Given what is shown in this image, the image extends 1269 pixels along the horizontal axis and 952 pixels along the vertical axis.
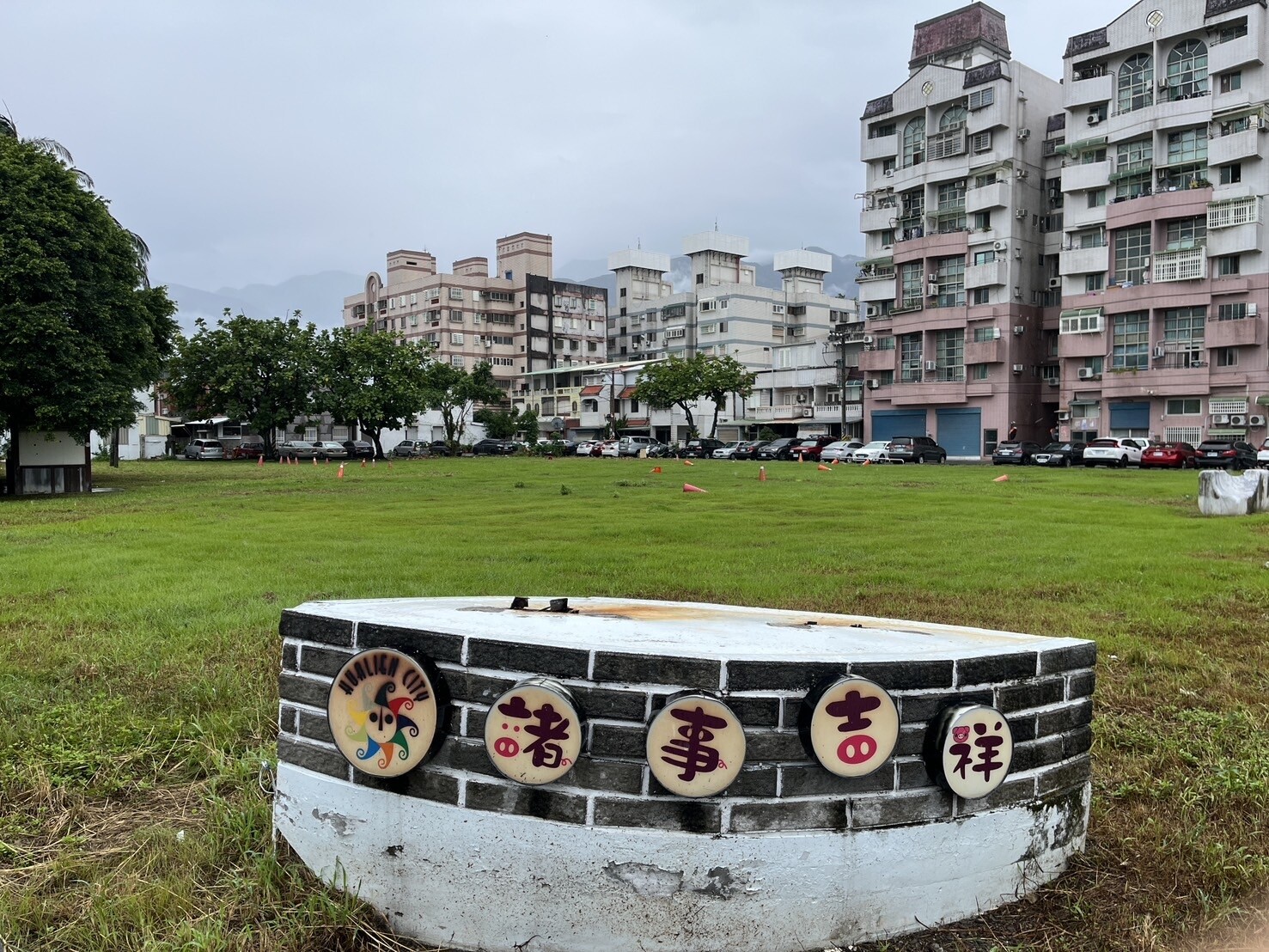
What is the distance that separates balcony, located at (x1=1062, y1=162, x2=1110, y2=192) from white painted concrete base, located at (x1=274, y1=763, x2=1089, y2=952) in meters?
50.2

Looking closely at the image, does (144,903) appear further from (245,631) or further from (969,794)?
(245,631)

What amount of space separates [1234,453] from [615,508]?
3075 centimetres

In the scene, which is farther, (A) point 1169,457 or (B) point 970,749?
(A) point 1169,457

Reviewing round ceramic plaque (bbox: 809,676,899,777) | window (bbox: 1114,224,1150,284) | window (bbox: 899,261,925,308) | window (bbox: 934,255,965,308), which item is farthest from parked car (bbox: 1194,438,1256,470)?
round ceramic plaque (bbox: 809,676,899,777)

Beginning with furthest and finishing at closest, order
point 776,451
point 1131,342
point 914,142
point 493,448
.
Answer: point 493,448 < point 914,142 < point 776,451 < point 1131,342

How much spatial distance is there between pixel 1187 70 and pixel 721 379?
29282 mm

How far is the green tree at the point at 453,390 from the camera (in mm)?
60153

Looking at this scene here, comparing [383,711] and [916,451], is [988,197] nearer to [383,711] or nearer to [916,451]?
[916,451]

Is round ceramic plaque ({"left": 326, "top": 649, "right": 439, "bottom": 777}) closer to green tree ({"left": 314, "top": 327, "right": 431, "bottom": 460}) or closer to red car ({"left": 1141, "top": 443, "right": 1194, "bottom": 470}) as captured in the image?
red car ({"left": 1141, "top": 443, "right": 1194, "bottom": 470})

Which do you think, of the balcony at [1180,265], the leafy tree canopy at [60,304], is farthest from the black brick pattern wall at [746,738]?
the balcony at [1180,265]

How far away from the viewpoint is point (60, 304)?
760 inches

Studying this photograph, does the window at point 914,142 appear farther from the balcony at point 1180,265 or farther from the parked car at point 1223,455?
the parked car at point 1223,455

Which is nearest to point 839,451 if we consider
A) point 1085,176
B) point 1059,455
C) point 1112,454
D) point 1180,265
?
point 1059,455

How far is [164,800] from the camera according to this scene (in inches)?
147
